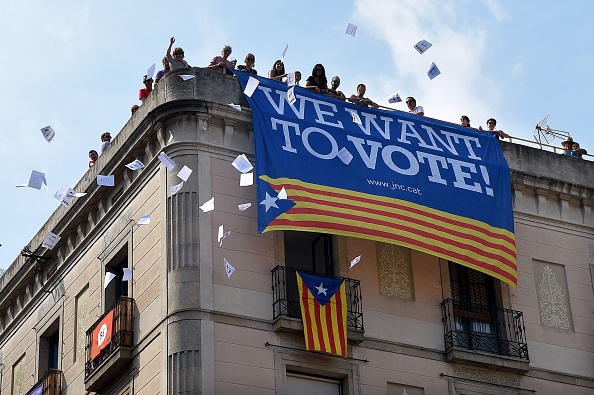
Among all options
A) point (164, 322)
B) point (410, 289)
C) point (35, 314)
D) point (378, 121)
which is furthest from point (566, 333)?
point (35, 314)

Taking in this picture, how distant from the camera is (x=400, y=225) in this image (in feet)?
108

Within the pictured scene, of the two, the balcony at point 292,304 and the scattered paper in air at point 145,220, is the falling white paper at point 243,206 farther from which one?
the scattered paper in air at point 145,220

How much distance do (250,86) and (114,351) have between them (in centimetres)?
624

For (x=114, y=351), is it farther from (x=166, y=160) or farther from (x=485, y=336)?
(x=485, y=336)

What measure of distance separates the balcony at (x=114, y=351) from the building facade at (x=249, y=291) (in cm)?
4

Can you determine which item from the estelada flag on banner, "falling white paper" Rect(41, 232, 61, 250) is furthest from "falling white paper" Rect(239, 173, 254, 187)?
"falling white paper" Rect(41, 232, 61, 250)

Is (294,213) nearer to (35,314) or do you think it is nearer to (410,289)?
(410,289)

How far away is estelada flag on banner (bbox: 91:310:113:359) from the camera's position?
32344 millimetres

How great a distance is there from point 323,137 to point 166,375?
6.48 meters

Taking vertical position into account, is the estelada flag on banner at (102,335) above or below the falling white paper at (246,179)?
below

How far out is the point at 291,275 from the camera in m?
32.0

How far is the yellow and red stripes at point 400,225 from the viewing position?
31.9 m

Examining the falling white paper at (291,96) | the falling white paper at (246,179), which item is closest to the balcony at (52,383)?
the falling white paper at (246,179)

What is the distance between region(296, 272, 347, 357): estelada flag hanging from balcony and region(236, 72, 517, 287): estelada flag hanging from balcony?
3.67ft
